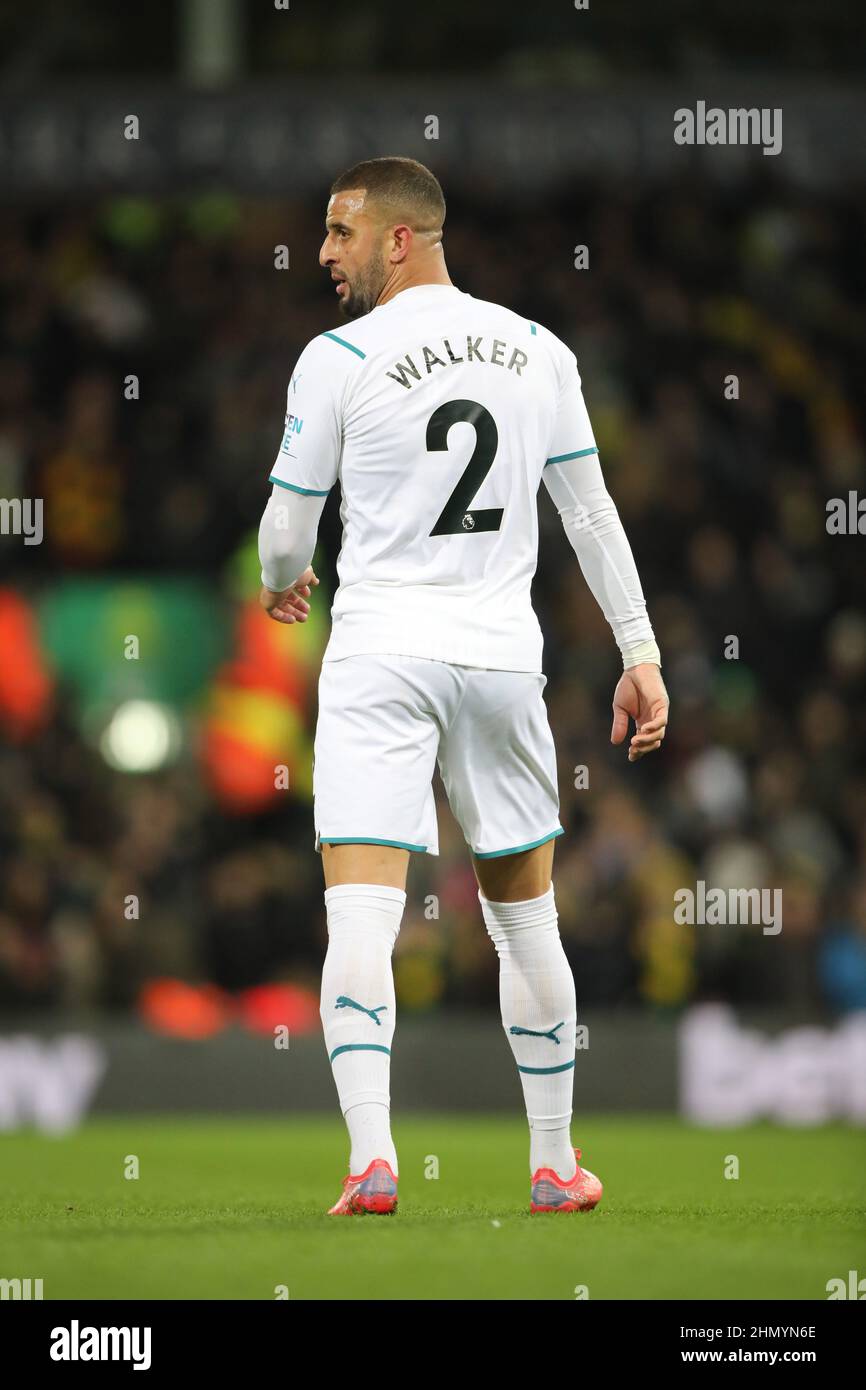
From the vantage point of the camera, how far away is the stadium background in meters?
12.3

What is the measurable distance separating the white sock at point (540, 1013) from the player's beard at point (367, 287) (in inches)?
54.5

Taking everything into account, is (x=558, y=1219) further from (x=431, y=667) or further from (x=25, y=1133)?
(x=25, y=1133)

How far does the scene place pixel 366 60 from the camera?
60.0ft

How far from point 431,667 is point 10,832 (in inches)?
334

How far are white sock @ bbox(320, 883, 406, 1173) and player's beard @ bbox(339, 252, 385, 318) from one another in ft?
4.45

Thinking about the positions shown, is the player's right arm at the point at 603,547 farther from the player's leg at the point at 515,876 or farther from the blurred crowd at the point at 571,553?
the blurred crowd at the point at 571,553

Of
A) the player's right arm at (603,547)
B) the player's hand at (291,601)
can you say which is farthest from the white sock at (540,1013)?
the player's hand at (291,601)

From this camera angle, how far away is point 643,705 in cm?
535

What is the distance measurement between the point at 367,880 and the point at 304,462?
3.07 feet

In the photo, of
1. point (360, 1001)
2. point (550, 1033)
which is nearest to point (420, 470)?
point (360, 1001)

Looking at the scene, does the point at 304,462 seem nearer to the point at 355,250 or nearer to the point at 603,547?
the point at 355,250
